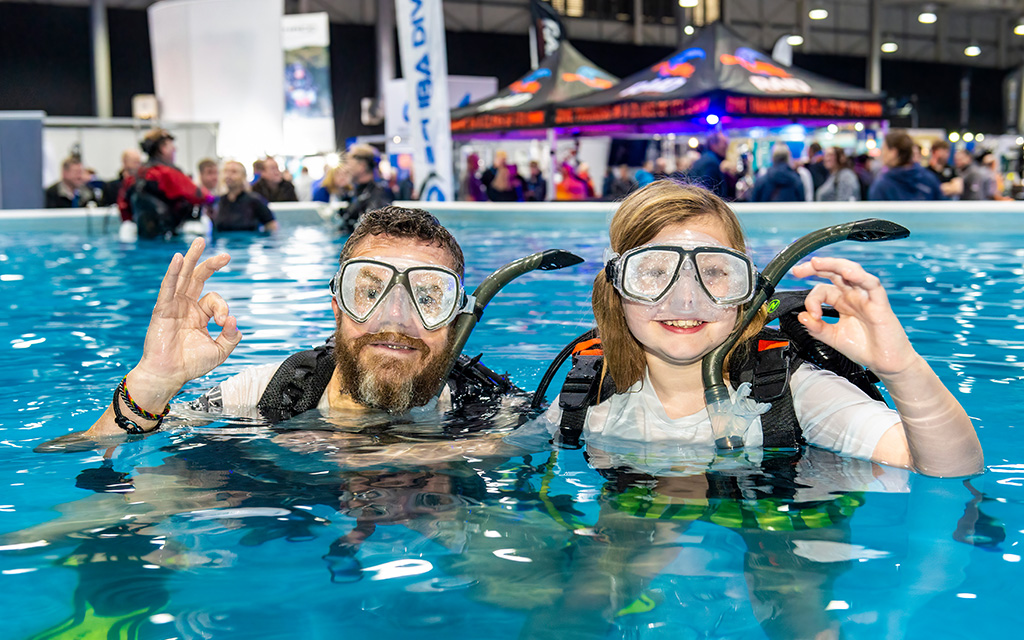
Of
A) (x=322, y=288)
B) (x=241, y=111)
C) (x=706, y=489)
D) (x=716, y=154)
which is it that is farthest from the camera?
(x=241, y=111)

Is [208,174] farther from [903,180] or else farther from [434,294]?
[434,294]

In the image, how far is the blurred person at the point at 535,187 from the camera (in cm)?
1848

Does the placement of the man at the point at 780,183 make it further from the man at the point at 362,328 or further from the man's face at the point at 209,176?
the man at the point at 362,328

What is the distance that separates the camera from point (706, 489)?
2.46m

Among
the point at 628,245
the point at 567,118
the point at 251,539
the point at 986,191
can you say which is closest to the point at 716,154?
the point at 986,191

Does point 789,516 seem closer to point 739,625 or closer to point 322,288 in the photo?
point 739,625

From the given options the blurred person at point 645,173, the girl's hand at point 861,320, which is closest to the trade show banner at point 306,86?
the blurred person at point 645,173

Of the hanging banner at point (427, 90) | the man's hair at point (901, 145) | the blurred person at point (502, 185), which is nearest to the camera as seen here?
the man's hair at point (901, 145)

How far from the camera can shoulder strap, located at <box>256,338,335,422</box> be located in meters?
3.02

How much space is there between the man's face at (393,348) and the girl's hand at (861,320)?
1.15 meters

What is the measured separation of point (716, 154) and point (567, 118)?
527 cm

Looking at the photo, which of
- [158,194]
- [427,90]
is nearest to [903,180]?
[427,90]

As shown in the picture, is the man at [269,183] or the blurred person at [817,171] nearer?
the blurred person at [817,171]

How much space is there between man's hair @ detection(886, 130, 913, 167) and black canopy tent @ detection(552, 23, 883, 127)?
4565 mm
